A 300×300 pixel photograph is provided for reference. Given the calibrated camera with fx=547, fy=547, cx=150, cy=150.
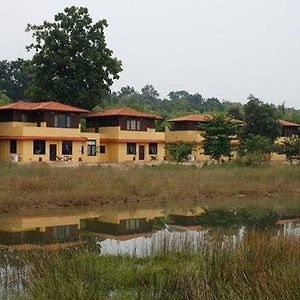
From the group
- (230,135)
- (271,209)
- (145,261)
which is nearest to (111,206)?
(271,209)

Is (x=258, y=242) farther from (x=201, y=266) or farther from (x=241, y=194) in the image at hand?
(x=241, y=194)

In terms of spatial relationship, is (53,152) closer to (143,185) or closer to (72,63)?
(72,63)

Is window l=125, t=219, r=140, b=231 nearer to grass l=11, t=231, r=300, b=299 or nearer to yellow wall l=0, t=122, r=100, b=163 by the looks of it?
grass l=11, t=231, r=300, b=299

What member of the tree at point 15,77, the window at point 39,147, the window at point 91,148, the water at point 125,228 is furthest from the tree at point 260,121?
the tree at point 15,77

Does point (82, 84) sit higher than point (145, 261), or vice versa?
point (82, 84)

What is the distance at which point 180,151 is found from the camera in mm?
49125

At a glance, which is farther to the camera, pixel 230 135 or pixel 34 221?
pixel 230 135

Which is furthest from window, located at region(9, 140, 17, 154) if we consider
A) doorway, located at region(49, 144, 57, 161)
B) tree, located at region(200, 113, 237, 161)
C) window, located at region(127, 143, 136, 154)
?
tree, located at region(200, 113, 237, 161)

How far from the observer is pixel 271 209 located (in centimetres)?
2697

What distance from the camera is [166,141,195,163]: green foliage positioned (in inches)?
1935

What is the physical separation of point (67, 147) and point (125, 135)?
6008 millimetres

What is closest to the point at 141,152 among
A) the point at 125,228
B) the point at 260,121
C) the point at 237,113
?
the point at 260,121

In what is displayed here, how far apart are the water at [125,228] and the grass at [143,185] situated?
1289 millimetres

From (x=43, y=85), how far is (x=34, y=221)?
2828 centimetres
